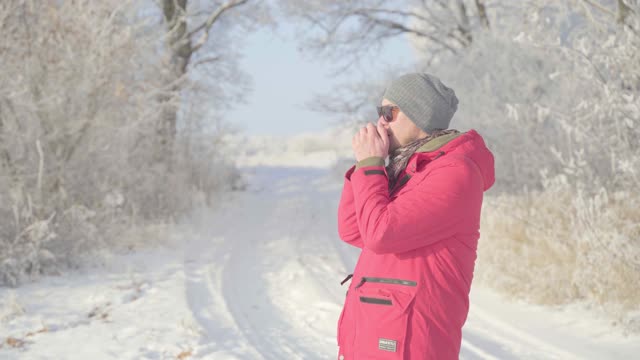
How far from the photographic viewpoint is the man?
1.98 m

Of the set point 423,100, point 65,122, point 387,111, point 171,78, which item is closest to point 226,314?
point 65,122

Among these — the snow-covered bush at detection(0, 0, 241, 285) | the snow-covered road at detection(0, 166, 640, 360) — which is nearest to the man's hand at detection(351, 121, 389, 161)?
the snow-covered road at detection(0, 166, 640, 360)

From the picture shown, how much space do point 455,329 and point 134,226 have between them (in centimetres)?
733

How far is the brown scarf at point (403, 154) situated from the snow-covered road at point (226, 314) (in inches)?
108

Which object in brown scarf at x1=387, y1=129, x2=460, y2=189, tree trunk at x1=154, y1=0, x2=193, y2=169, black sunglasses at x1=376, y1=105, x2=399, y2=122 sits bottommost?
brown scarf at x1=387, y1=129, x2=460, y2=189

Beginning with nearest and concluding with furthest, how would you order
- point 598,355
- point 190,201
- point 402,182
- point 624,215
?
point 402,182
point 598,355
point 624,215
point 190,201

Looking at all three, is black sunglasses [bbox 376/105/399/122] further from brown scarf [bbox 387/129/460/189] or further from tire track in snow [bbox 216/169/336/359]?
tire track in snow [bbox 216/169/336/359]

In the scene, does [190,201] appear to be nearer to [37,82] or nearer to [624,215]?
[37,82]

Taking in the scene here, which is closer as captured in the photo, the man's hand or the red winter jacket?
the red winter jacket

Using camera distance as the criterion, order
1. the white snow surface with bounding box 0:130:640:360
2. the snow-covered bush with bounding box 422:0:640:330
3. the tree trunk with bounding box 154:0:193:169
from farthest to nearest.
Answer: the tree trunk with bounding box 154:0:193:169, the snow-covered bush with bounding box 422:0:640:330, the white snow surface with bounding box 0:130:640:360

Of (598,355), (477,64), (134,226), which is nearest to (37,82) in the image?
(134,226)

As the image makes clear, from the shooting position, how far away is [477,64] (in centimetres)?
896

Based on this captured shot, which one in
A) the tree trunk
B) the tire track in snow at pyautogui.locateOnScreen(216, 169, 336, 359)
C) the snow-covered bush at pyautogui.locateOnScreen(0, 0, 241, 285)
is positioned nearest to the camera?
the tire track in snow at pyautogui.locateOnScreen(216, 169, 336, 359)

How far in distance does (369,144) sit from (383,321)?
0.56 metres
